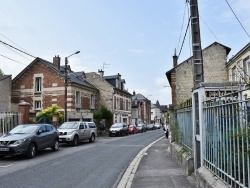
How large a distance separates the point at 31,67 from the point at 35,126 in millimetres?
22730

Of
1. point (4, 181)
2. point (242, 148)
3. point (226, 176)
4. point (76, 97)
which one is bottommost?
point (4, 181)

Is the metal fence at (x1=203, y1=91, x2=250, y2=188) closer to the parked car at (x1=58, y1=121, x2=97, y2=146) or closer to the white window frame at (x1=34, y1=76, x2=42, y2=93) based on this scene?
the parked car at (x1=58, y1=121, x2=97, y2=146)

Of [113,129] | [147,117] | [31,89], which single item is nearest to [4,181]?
[113,129]

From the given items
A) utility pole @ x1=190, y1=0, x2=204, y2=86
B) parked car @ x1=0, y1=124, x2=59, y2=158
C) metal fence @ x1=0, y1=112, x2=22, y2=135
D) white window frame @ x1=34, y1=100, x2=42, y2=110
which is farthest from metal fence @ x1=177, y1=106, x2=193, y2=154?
white window frame @ x1=34, y1=100, x2=42, y2=110

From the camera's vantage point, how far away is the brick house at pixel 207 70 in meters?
23.3

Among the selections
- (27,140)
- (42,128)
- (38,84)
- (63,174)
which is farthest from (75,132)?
(38,84)

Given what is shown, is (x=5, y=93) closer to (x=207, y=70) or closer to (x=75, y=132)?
(x=75, y=132)

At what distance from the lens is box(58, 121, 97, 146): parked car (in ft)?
63.6

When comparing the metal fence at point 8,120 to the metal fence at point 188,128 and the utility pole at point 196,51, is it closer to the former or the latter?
the metal fence at point 188,128

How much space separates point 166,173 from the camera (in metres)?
8.52

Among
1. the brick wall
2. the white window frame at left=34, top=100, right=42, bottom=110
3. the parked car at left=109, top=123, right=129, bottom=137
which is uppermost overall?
the brick wall

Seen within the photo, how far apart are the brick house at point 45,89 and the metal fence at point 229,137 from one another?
27.9 m

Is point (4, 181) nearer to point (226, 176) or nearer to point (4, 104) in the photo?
point (226, 176)

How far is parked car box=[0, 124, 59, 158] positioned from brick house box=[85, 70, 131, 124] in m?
27.1
